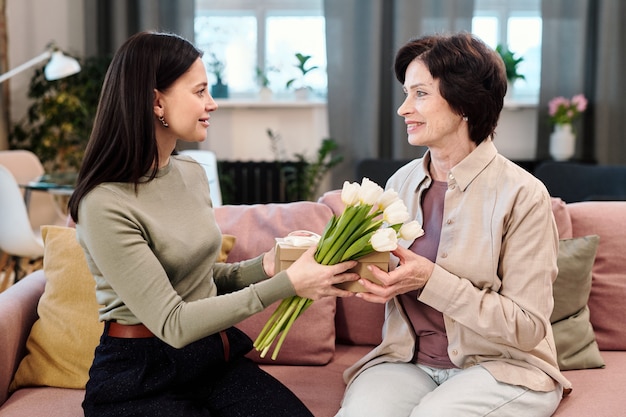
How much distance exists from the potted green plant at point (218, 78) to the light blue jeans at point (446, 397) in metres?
4.11

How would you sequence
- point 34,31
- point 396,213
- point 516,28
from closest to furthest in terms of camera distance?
point 396,213 → point 34,31 → point 516,28

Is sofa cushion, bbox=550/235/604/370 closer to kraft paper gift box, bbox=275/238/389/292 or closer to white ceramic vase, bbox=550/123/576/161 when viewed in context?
kraft paper gift box, bbox=275/238/389/292

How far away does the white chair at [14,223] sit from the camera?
3.71 meters

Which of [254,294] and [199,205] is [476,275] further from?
[199,205]

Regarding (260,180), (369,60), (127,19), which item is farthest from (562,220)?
(127,19)

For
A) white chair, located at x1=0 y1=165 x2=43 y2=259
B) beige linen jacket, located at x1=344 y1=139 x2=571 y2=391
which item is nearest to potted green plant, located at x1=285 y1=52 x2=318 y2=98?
white chair, located at x1=0 y1=165 x2=43 y2=259

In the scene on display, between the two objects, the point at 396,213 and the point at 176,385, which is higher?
the point at 396,213

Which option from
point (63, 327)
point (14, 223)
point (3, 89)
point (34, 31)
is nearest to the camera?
point (63, 327)

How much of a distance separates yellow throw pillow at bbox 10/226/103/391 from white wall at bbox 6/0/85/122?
12.3ft

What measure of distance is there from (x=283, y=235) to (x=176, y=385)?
650 millimetres

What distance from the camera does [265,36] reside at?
5.81 metres

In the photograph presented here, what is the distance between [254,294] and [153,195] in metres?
0.33

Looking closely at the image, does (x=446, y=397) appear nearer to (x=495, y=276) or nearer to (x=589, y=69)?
(x=495, y=276)

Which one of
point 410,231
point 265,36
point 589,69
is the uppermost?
point 265,36
